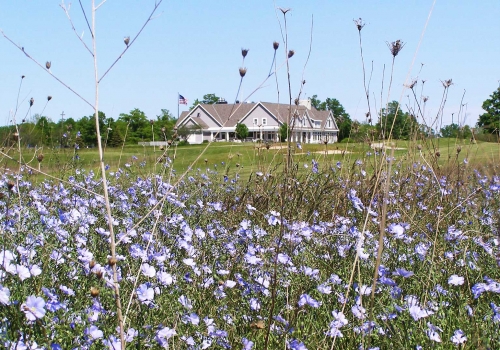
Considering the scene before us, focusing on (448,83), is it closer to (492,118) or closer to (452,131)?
(452,131)

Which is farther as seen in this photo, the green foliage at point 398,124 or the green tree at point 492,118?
the green tree at point 492,118

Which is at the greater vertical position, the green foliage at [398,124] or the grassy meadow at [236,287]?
→ the green foliage at [398,124]

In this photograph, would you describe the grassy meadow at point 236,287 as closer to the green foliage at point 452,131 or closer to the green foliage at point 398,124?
the green foliage at point 398,124

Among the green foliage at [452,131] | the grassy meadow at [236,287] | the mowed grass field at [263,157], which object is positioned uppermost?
the green foliage at [452,131]

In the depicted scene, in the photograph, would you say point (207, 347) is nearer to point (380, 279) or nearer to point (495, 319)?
point (380, 279)

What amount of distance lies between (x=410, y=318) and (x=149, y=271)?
945mm

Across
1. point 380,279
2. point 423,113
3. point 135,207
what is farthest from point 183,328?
point 423,113

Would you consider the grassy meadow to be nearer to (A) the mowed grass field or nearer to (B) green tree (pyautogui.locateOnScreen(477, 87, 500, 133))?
(A) the mowed grass field

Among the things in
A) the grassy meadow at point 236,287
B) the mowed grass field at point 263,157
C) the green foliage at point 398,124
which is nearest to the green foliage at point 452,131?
the mowed grass field at point 263,157

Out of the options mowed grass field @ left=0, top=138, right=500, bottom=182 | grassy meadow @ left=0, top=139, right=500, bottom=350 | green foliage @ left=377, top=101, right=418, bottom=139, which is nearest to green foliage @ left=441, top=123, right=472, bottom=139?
mowed grass field @ left=0, top=138, right=500, bottom=182

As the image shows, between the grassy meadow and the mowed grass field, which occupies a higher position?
the mowed grass field

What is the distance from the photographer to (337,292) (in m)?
2.20

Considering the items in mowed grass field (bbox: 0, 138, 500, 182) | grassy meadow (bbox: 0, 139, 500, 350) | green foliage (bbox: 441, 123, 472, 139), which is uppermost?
green foliage (bbox: 441, 123, 472, 139)

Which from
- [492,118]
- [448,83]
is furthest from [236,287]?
[492,118]
